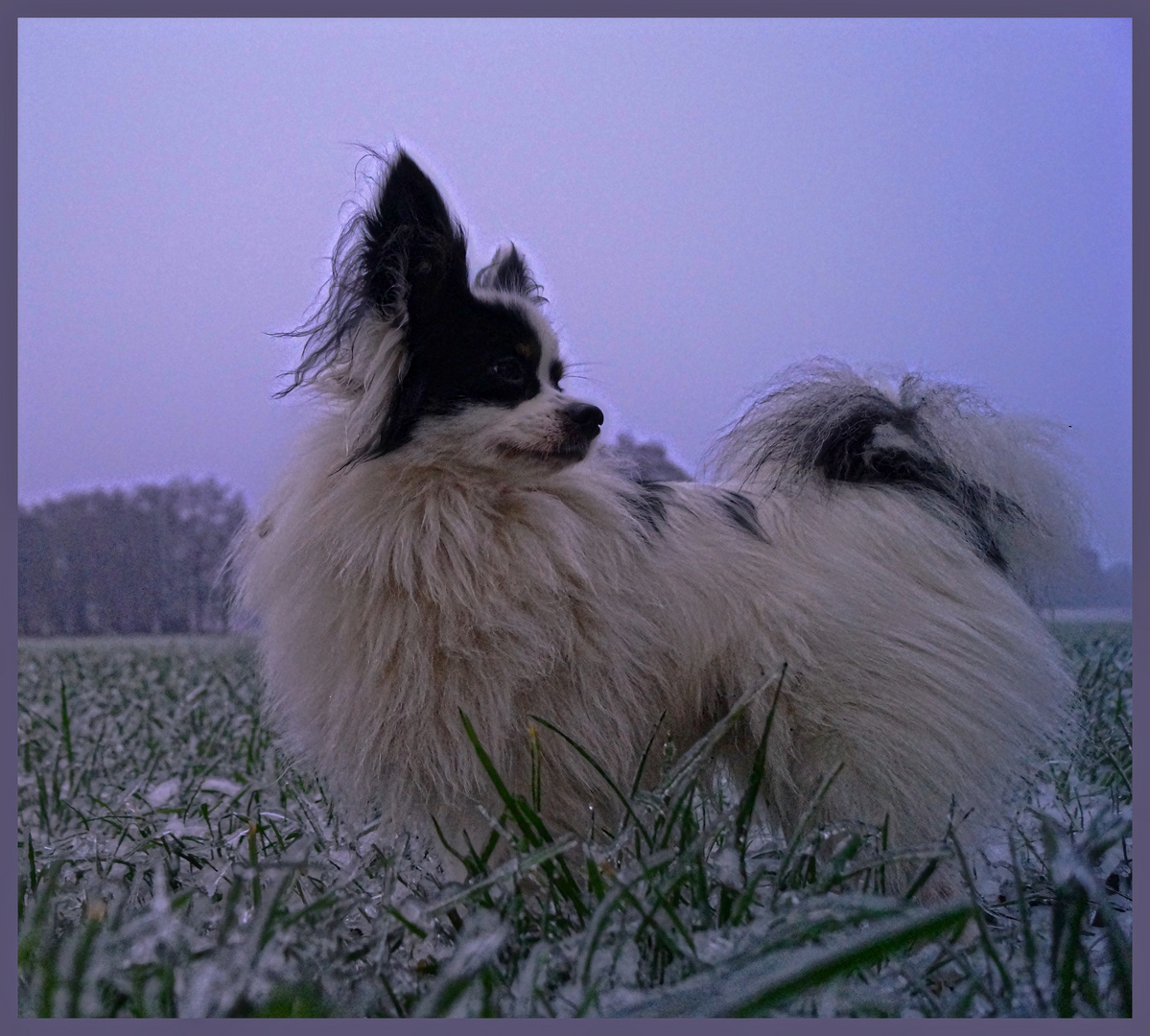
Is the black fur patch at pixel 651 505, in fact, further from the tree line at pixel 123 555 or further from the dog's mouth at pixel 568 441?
the tree line at pixel 123 555

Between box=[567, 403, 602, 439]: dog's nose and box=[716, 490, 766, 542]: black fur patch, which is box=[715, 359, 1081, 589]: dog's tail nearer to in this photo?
box=[716, 490, 766, 542]: black fur patch

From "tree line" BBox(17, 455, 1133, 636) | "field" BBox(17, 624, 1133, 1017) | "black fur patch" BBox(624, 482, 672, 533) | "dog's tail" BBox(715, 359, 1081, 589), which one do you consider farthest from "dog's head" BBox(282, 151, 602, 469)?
"tree line" BBox(17, 455, 1133, 636)

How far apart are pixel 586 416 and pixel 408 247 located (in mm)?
642

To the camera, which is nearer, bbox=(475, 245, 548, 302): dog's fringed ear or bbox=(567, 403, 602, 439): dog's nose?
bbox=(567, 403, 602, 439): dog's nose

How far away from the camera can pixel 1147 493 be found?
1629mm

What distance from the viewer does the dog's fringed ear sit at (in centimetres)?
285

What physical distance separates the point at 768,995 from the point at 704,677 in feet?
4.10

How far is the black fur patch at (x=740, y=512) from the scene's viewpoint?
2.55 meters

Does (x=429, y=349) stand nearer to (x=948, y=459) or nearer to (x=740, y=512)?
(x=740, y=512)

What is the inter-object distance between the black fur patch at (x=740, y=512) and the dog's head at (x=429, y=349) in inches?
17.7

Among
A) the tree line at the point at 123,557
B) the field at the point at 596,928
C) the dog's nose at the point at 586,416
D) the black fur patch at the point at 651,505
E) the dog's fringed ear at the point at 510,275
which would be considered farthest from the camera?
the tree line at the point at 123,557

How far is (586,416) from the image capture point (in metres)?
2.39

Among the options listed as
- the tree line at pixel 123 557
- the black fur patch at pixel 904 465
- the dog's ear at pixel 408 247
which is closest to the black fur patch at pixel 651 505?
the black fur patch at pixel 904 465

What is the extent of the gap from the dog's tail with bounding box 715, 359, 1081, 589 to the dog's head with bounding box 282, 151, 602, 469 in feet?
2.31
